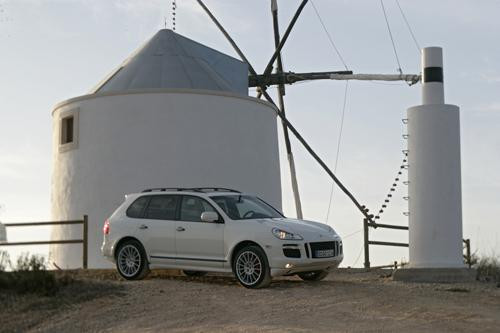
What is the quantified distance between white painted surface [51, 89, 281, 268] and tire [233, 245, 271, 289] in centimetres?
779

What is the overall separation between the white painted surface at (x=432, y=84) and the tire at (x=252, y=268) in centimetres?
616

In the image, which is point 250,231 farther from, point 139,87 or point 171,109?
point 139,87

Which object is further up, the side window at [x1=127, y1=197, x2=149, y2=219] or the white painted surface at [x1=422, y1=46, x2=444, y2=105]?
the white painted surface at [x1=422, y1=46, x2=444, y2=105]

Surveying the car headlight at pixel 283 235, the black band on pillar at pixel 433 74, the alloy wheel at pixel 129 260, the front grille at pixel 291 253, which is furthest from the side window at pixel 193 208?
the black band on pillar at pixel 433 74

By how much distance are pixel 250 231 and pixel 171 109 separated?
8.72 metres

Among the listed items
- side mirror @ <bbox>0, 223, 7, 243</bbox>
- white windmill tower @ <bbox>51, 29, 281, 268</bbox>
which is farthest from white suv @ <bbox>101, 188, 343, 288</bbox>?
white windmill tower @ <bbox>51, 29, 281, 268</bbox>

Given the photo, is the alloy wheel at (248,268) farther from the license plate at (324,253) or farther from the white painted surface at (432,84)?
the white painted surface at (432,84)

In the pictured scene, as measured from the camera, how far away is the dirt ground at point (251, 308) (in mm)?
12945

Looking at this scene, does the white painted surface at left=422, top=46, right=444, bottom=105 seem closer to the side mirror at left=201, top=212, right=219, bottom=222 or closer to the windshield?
the windshield

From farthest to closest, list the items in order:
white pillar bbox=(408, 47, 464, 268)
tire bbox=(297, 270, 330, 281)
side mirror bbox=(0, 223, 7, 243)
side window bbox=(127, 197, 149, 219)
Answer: side mirror bbox=(0, 223, 7, 243), white pillar bbox=(408, 47, 464, 268), side window bbox=(127, 197, 149, 219), tire bbox=(297, 270, 330, 281)

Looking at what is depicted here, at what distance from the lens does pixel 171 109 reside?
24.4 metres

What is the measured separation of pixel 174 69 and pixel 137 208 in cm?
902

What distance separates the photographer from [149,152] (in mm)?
24219

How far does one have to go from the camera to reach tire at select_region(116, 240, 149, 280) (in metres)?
17.9
